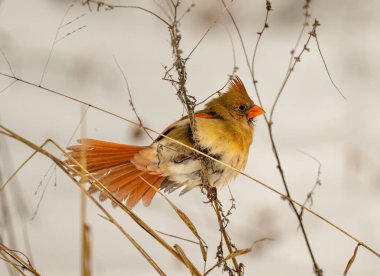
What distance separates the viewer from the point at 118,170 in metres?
2.31

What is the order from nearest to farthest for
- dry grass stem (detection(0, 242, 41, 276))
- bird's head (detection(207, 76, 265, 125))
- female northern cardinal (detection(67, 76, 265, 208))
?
dry grass stem (detection(0, 242, 41, 276)) → female northern cardinal (detection(67, 76, 265, 208)) → bird's head (detection(207, 76, 265, 125))

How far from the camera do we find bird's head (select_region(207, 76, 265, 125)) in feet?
8.13

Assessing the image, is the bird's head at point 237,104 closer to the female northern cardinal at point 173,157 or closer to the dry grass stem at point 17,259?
the female northern cardinal at point 173,157

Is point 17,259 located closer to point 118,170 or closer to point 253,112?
point 118,170

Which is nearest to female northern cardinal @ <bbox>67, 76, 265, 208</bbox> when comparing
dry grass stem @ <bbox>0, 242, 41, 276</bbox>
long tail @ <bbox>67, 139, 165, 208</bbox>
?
long tail @ <bbox>67, 139, 165, 208</bbox>

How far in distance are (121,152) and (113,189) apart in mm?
167

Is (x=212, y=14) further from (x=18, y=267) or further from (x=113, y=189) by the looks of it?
(x=18, y=267)

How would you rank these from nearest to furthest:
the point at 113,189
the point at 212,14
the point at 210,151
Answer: the point at 210,151
the point at 113,189
the point at 212,14

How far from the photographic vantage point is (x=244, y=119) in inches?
98.3

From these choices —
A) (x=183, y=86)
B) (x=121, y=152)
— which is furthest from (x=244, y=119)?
(x=183, y=86)

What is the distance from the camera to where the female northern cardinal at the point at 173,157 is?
2162 mm

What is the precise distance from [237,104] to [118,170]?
0.57 meters


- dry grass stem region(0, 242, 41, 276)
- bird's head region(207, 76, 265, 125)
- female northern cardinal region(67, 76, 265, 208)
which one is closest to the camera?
dry grass stem region(0, 242, 41, 276)

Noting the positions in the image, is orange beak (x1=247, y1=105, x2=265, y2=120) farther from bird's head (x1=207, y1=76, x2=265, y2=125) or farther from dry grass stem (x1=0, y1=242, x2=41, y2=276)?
dry grass stem (x1=0, y1=242, x2=41, y2=276)
